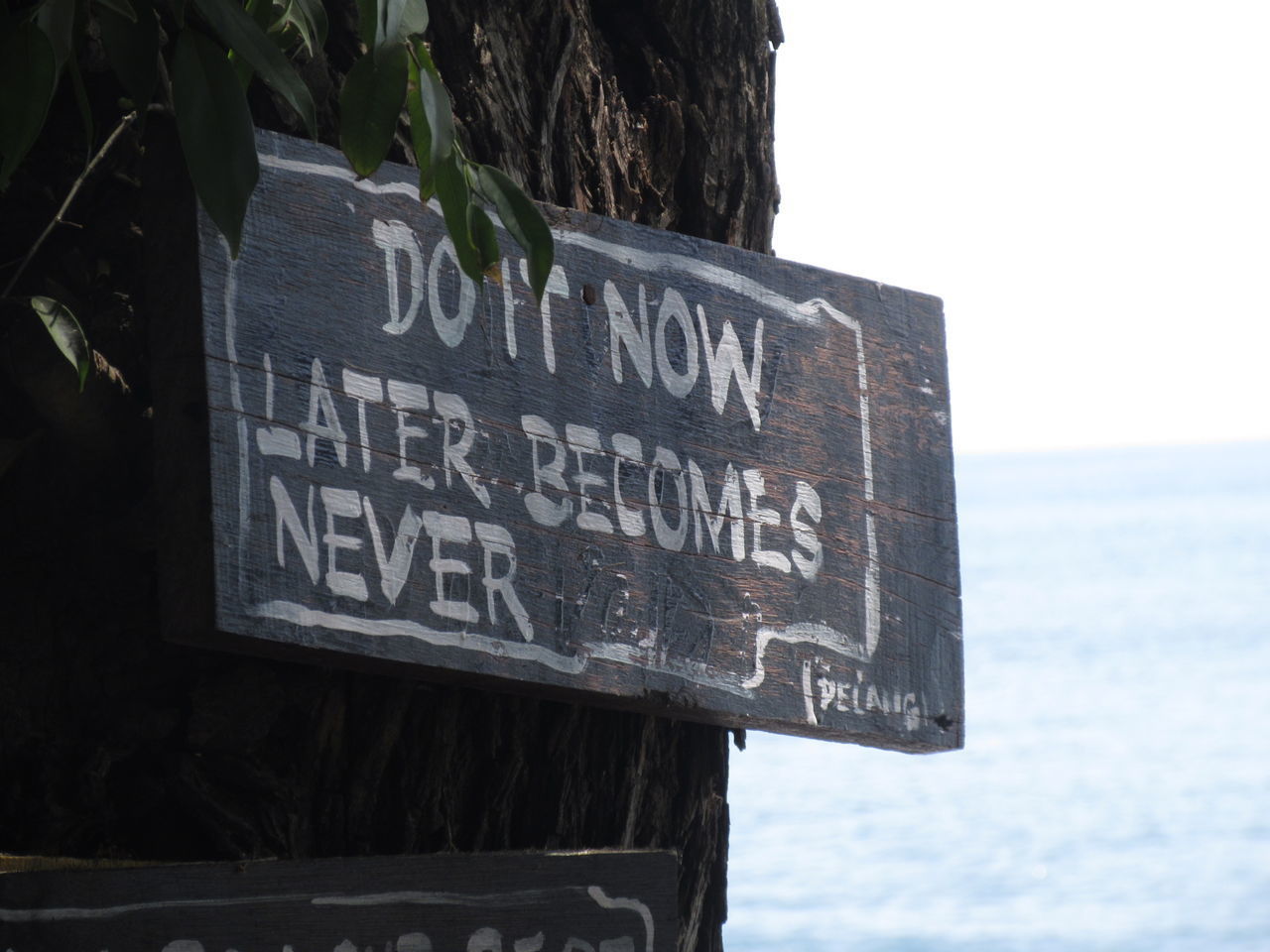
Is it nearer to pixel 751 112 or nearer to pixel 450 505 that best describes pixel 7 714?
pixel 450 505

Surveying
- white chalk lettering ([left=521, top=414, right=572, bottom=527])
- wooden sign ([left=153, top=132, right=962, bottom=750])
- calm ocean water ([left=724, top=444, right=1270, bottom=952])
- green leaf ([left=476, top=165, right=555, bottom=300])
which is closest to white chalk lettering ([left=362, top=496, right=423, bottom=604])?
wooden sign ([left=153, top=132, right=962, bottom=750])

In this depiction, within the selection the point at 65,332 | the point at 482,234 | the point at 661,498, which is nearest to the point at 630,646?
the point at 661,498

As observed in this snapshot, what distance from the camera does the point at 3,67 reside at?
0.85 metres

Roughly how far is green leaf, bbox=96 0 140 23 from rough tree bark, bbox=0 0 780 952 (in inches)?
9.5

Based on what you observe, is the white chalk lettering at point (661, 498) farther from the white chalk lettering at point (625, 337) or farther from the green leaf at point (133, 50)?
the green leaf at point (133, 50)

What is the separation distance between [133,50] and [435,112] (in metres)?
0.17

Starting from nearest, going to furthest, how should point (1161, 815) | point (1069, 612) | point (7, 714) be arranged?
point (7, 714), point (1161, 815), point (1069, 612)

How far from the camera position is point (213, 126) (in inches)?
35.1

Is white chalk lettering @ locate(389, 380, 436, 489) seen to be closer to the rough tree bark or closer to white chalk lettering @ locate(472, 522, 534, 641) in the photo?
white chalk lettering @ locate(472, 522, 534, 641)

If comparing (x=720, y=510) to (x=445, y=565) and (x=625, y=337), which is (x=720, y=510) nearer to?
(x=625, y=337)

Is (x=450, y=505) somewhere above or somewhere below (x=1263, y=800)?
below

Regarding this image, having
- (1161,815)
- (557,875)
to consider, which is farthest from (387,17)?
(1161,815)

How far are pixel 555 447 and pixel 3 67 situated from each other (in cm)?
52

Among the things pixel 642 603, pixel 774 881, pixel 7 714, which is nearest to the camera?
pixel 7 714
